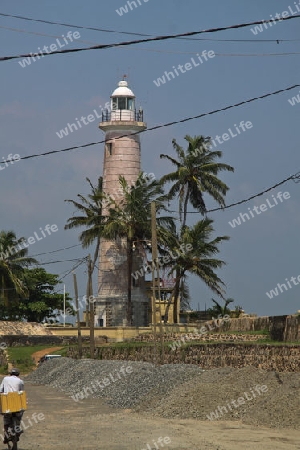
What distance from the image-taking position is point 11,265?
78.8m

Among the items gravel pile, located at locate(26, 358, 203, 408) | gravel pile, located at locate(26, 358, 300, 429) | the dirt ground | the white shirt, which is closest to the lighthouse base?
gravel pile, located at locate(26, 358, 203, 408)

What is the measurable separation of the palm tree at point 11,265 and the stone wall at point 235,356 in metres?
31.7

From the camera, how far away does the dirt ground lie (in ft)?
68.9

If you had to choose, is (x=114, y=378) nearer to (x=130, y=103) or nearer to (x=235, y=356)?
(x=235, y=356)

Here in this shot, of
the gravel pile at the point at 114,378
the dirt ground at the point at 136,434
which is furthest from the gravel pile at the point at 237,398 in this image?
the gravel pile at the point at 114,378

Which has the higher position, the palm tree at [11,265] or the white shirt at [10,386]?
the palm tree at [11,265]

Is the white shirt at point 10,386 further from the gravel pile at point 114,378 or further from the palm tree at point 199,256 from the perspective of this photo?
the palm tree at point 199,256

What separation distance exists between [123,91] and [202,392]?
4510cm

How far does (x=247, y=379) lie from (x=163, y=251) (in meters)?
39.3

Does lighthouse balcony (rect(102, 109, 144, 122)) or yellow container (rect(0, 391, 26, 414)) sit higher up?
lighthouse balcony (rect(102, 109, 144, 122))

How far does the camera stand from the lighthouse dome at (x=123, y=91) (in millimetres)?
71750

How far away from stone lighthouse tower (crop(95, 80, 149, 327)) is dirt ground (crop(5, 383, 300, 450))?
38.8 m

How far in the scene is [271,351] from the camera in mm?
31859

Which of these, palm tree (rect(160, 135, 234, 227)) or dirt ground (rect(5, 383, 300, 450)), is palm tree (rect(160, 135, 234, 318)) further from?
dirt ground (rect(5, 383, 300, 450))
